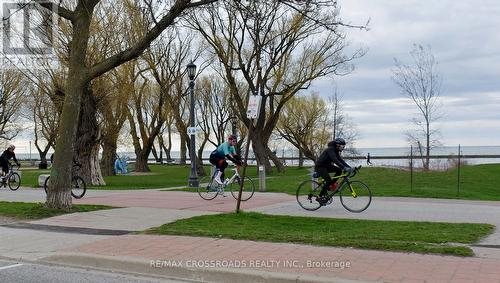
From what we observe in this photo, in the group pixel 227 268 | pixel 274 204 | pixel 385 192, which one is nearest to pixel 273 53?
pixel 385 192

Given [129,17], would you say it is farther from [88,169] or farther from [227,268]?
[227,268]

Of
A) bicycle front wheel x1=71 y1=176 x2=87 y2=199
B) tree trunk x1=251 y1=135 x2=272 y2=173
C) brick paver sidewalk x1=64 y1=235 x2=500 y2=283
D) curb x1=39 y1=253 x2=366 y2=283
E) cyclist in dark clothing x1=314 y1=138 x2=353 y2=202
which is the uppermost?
tree trunk x1=251 y1=135 x2=272 y2=173

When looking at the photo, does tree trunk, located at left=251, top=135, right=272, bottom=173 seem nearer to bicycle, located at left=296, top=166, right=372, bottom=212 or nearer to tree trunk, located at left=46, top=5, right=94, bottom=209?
bicycle, located at left=296, top=166, right=372, bottom=212

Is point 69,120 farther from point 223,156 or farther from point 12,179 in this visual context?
point 12,179

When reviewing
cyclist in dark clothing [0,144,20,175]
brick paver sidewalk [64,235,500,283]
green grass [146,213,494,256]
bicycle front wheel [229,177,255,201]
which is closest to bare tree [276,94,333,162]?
cyclist in dark clothing [0,144,20,175]

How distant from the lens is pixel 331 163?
12.8 m

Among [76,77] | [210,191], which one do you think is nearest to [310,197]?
[210,191]

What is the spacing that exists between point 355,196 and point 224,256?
235 inches

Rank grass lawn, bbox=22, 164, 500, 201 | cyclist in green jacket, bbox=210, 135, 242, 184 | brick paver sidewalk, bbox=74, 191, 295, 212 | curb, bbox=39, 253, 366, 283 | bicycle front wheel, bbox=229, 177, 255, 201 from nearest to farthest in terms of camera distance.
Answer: curb, bbox=39, 253, 366, 283, brick paver sidewalk, bbox=74, 191, 295, 212, cyclist in green jacket, bbox=210, 135, 242, 184, bicycle front wheel, bbox=229, 177, 255, 201, grass lawn, bbox=22, 164, 500, 201

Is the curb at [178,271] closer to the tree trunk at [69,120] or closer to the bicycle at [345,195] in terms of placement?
the tree trunk at [69,120]

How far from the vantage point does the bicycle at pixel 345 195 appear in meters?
12.8

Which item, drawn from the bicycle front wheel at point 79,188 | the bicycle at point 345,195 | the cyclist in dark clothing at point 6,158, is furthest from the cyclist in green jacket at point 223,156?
the cyclist in dark clothing at point 6,158

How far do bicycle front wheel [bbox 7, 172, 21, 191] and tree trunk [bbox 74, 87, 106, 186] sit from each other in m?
2.47

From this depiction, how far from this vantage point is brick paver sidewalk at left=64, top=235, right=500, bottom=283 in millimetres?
6461
